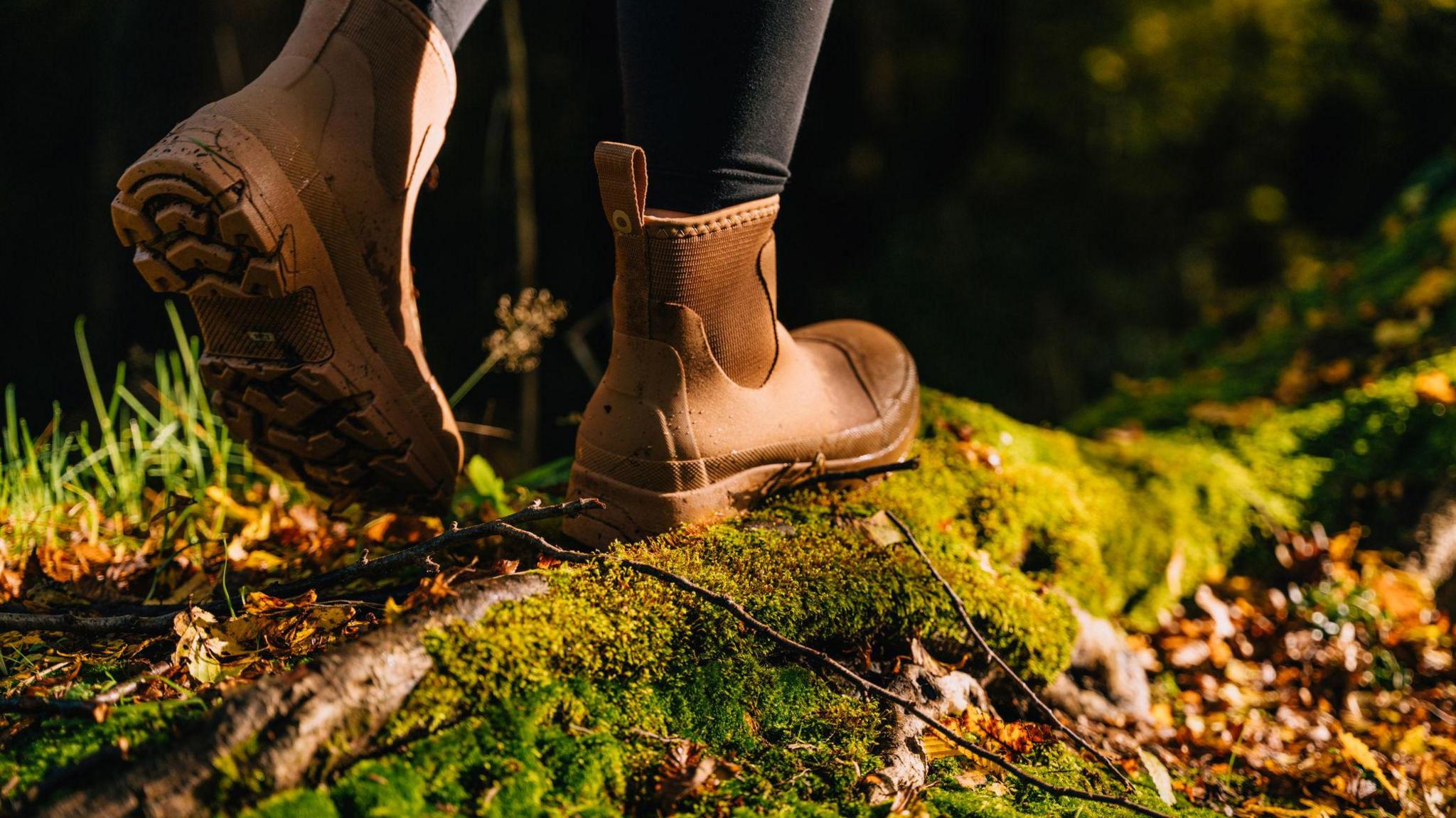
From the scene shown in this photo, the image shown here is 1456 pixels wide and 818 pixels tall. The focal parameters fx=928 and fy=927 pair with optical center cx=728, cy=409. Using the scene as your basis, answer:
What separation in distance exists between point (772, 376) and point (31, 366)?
499cm

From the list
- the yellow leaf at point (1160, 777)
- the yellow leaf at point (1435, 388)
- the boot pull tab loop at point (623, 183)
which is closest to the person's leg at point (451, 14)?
the boot pull tab loop at point (623, 183)

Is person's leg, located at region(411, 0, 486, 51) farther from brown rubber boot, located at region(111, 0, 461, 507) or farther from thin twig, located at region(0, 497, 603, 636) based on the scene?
thin twig, located at region(0, 497, 603, 636)

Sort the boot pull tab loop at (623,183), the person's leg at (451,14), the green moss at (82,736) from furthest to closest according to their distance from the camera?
Result: 1. the person's leg at (451,14)
2. the boot pull tab loop at (623,183)
3. the green moss at (82,736)

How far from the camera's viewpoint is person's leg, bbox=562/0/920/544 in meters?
1.65

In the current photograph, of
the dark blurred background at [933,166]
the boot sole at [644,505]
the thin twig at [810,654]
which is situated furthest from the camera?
the dark blurred background at [933,166]

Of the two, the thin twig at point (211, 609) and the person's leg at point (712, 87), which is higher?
the person's leg at point (712, 87)

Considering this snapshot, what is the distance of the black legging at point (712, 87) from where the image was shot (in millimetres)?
1641

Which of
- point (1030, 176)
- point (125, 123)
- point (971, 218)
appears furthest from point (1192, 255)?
point (125, 123)

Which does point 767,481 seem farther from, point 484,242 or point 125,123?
point 125,123

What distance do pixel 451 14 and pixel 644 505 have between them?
1.10 metres

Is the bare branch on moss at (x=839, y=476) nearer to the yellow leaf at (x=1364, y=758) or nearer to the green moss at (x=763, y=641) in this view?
the green moss at (x=763, y=641)

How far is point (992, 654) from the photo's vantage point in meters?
1.47

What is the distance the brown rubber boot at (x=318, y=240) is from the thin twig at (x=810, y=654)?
0.60 meters

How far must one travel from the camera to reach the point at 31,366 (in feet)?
16.6
